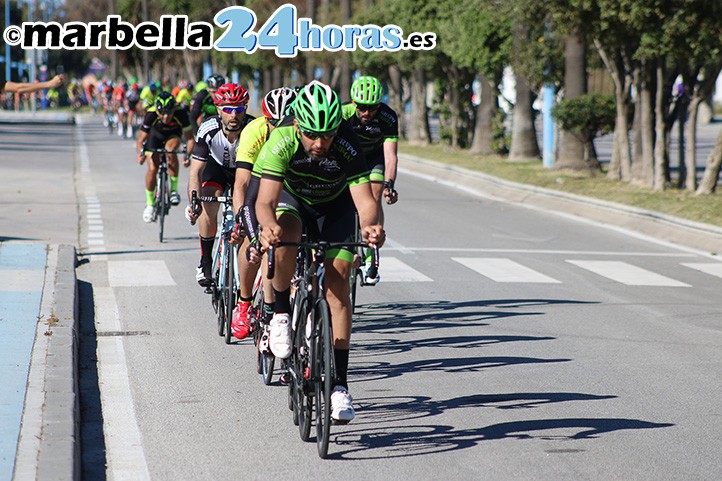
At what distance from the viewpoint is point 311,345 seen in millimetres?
6746

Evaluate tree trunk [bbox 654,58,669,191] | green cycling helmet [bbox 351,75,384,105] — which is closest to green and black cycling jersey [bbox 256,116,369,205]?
green cycling helmet [bbox 351,75,384,105]

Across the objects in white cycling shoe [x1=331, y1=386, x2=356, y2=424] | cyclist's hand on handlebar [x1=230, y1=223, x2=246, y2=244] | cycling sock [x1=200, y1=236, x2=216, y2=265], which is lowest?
white cycling shoe [x1=331, y1=386, x2=356, y2=424]

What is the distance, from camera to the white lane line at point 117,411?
6.56 metres

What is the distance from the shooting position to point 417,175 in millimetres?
31453

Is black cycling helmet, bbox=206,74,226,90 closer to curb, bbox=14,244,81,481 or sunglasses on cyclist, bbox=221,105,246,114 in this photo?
curb, bbox=14,244,81,481

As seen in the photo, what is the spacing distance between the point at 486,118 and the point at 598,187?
10912 mm

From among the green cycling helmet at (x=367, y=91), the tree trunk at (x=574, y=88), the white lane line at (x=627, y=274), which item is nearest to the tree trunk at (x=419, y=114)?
the tree trunk at (x=574, y=88)

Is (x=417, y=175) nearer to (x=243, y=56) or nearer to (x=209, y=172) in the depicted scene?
(x=209, y=172)

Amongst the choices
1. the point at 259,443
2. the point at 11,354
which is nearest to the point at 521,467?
the point at 259,443

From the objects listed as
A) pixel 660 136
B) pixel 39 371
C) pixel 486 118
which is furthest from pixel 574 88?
Result: pixel 39 371

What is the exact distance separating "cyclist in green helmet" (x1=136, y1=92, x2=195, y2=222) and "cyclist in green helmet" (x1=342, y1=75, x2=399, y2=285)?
5994 mm

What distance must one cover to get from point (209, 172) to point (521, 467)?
5323 millimetres

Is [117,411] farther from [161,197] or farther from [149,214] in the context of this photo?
[149,214]

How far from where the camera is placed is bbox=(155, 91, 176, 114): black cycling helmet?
17719mm
